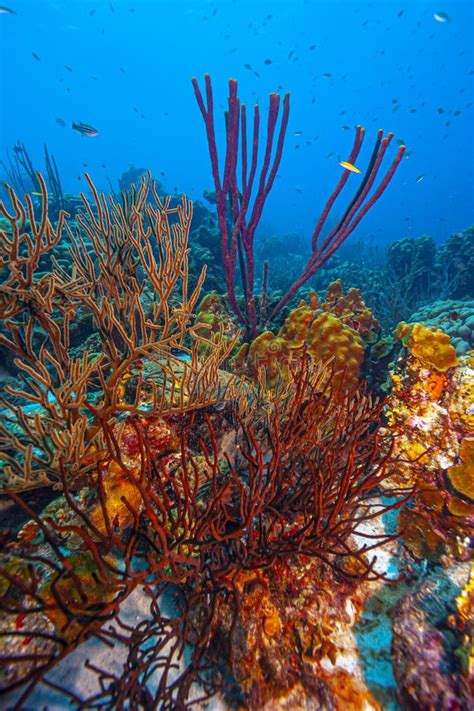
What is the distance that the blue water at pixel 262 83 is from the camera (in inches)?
2840

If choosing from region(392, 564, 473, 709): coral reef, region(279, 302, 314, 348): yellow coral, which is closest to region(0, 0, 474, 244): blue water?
region(279, 302, 314, 348): yellow coral

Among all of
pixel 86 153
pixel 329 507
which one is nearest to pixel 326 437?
pixel 329 507

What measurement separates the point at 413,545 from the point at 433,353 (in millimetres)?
1891

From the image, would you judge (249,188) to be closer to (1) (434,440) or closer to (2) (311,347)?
(2) (311,347)

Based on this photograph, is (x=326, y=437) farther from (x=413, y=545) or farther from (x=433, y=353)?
(x=433, y=353)

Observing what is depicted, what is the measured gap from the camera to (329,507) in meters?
2.53

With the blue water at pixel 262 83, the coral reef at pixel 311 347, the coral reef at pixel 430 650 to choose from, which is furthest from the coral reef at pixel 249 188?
the blue water at pixel 262 83

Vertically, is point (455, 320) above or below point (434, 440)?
above

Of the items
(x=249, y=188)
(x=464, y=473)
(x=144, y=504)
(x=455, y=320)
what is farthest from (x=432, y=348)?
(x=455, y=320)

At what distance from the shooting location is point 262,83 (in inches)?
4158

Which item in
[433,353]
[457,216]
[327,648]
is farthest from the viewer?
[457,216]

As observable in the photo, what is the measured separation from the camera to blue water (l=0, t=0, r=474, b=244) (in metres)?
72.1

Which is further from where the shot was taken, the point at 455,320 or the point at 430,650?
the point at 455,320

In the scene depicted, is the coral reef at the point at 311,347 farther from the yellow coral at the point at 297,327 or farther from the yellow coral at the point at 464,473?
the yellow coral at the point at 464,473
